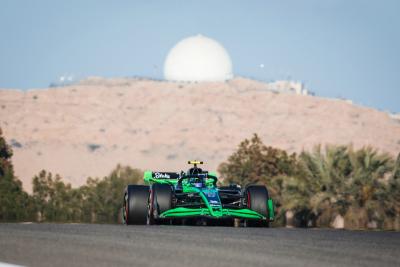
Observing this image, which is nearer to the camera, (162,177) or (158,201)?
(158,201)

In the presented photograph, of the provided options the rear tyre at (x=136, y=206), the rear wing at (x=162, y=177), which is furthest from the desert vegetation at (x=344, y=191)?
the rear tyre at (x=136, y=206)

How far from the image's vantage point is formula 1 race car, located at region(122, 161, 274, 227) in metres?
20.1

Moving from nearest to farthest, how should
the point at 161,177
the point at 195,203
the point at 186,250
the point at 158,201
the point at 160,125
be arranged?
the point at 186,250
the point at 158,201
the point at 195,203
the point at 161,177
the point at 160,125

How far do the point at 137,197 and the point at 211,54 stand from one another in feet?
511

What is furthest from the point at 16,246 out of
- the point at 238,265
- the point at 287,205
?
the point at 287,205

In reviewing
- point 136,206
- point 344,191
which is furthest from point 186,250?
point 344,191

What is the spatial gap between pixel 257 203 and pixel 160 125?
5491 inches

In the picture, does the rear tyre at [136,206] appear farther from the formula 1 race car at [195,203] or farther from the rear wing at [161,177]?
the rear wing at [161,177]

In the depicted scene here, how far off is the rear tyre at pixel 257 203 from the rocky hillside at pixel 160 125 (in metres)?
119

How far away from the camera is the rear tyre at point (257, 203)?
20.8 meters

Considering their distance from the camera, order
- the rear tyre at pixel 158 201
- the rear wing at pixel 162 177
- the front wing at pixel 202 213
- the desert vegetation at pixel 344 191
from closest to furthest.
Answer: the front wing at pixel 202 213 < the rear tyre at pixel 158 201 < the rear wing at pixel 162 177 < the desert vegetation at pixel 344 191

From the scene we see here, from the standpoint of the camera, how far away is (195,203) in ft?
67.6

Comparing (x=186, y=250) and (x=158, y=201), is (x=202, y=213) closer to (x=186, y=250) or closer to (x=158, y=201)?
(x=158, y=201)

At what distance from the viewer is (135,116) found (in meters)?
164
